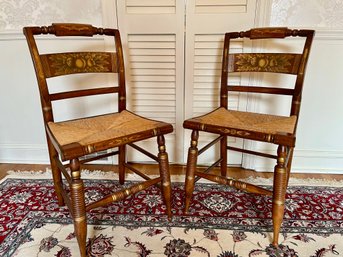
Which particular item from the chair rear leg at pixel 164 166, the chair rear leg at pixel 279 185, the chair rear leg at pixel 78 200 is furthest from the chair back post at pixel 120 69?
the chair rear leg at pixel 279 185

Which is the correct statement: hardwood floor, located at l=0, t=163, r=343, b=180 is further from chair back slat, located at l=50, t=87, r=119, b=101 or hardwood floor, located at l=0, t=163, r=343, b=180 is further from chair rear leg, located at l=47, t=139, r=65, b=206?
chair back slat, located at l=50, t=87, r=119, b=101

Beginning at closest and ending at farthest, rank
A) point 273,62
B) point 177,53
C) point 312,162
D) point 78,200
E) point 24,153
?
point 78,200 < point 273,62 < point 177,53 < point 312,162 < point 24,153

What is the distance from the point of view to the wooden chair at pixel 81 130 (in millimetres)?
1009

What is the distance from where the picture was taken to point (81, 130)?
1.16 meters

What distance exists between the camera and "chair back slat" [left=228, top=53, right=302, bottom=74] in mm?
1341

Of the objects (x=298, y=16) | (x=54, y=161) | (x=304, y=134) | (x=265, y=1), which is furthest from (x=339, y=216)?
(x=54, y=161)

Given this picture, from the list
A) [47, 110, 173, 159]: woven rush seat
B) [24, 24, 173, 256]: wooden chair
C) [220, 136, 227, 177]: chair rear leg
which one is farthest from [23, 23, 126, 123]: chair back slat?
[220, 136, 227, 177]: chair rear leg

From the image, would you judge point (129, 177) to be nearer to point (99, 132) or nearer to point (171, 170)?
point (171, 170)

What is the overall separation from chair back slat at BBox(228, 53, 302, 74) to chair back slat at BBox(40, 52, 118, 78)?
2.08 feet

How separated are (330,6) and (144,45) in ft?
3.51

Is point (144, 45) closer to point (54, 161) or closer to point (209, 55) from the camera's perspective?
point (209, 55)

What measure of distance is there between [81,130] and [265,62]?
95 cm

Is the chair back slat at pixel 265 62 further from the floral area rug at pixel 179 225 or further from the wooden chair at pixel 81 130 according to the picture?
the floral area rug at pixel 179 225

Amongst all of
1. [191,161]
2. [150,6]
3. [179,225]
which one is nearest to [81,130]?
[191,161]
